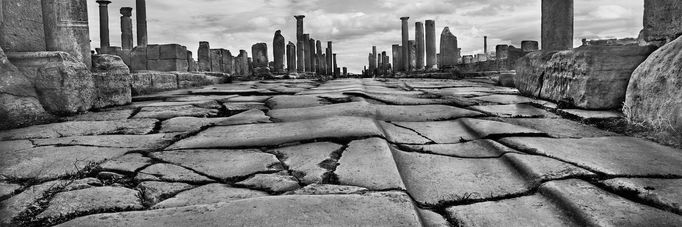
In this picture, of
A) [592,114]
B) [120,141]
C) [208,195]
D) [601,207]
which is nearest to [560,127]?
[592,114]

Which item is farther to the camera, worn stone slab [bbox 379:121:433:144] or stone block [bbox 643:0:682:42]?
stone block [bbox 643:0:682:42]

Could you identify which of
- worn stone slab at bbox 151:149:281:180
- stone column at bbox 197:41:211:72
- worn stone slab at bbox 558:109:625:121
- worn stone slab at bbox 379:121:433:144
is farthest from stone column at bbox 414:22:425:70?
worn stone slab at bbox 151:149:281:180

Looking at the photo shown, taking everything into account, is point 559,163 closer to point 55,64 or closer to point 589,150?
point 589,150

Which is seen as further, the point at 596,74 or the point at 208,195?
the point at 596,74

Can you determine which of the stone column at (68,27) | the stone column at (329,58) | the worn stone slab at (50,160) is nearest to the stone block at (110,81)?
the stone column at (68,27)

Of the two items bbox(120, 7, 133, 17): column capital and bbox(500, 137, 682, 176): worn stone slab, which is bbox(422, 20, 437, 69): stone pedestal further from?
bbox(500, 137, 682, 176): worn stone slab

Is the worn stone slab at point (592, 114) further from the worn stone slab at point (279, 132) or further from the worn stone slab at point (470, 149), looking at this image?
the worn stone slab at point (279, 132)

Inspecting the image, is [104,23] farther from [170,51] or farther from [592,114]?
[592,114]
